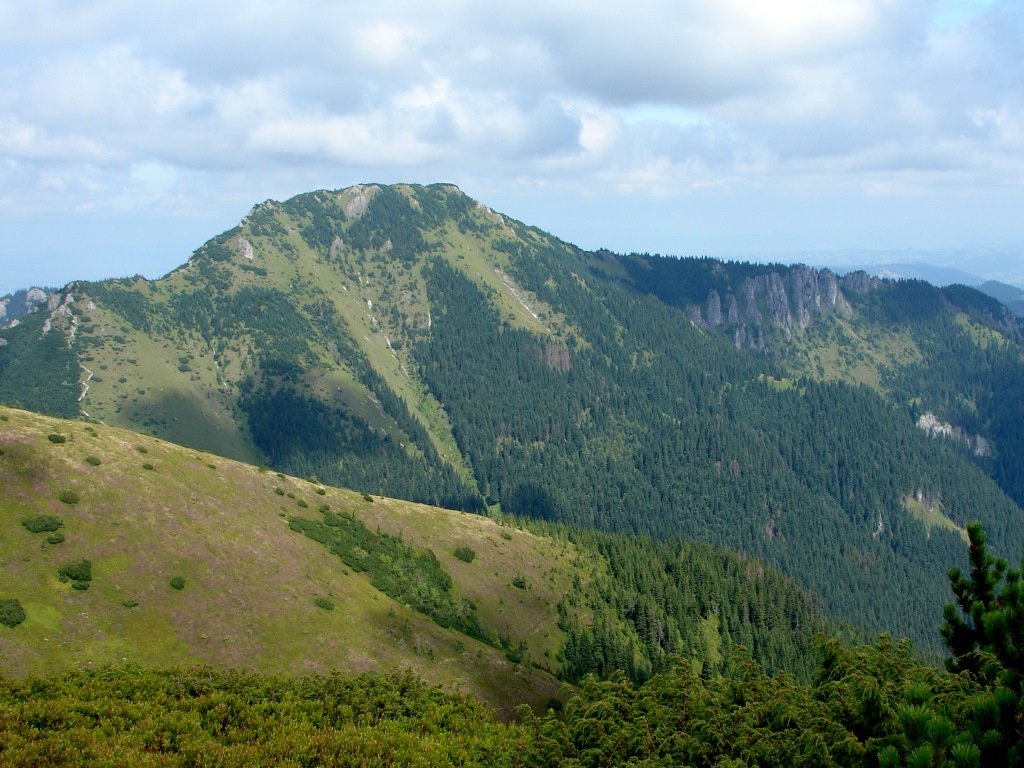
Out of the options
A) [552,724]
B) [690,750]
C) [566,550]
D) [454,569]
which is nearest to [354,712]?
[552,724]

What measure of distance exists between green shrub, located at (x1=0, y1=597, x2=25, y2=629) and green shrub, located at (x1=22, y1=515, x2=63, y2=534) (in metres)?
12.4

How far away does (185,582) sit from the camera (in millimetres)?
85250

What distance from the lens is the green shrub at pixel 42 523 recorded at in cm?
8194

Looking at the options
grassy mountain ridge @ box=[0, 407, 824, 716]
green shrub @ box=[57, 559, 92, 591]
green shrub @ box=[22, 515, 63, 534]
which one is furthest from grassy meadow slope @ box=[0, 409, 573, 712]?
green shrub @ box=[57, 559, 92, 591]

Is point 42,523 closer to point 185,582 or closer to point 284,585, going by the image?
point 185,582

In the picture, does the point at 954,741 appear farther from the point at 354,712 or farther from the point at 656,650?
the point at 656,650

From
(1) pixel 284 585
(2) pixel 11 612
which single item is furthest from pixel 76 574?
(1) pixel 284 585

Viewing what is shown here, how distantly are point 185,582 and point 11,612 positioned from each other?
1870 centimetres

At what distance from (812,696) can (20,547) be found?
268 ft

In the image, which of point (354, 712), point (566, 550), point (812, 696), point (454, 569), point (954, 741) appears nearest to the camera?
point (954, 741)

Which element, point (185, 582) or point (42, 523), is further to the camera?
point (185, 582)

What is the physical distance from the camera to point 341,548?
383 feet

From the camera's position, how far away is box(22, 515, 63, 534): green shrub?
3226 inches

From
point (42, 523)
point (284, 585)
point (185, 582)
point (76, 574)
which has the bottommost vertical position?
Answer: point (284, 585)
